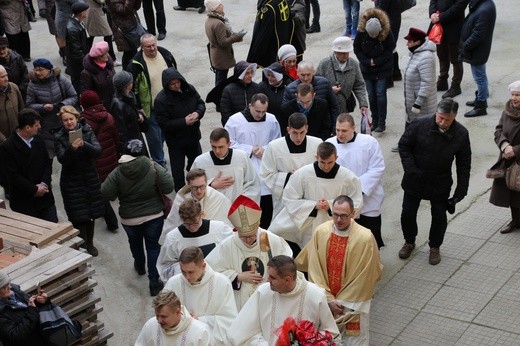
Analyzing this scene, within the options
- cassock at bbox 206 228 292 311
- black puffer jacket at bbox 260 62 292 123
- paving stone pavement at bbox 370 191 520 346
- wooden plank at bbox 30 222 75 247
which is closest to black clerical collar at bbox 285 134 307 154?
black puffer jacket at bbox 260 62 292 123

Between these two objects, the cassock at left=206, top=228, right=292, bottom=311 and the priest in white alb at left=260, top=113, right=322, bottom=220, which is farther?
the priest in white alb at left=260, top=113, right=322, bottom=220

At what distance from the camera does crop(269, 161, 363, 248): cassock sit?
9641 millimetres

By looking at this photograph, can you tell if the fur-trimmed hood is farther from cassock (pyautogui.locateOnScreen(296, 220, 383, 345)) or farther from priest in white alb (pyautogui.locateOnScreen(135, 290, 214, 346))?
priest in white alb (pyautogui.locateOnScreen(135, 290, 214, 346))

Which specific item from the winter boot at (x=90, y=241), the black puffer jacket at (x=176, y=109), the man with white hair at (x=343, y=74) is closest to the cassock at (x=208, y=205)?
the winter boot at (x=90, y=241)

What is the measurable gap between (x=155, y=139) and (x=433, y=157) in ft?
14.5

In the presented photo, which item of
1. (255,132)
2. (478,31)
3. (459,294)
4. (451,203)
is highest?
(255,132)

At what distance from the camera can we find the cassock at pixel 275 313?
7.66 meters

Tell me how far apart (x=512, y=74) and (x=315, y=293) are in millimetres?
9244

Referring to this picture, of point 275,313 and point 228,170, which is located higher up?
point 275,313

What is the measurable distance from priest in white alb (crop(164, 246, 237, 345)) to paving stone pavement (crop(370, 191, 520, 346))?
187 cm

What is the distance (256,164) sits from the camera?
11039 mm

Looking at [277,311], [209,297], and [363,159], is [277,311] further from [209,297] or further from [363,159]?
[363,159]

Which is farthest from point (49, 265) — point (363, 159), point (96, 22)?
point (96, 22)

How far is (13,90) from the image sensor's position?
1239 centimetres
